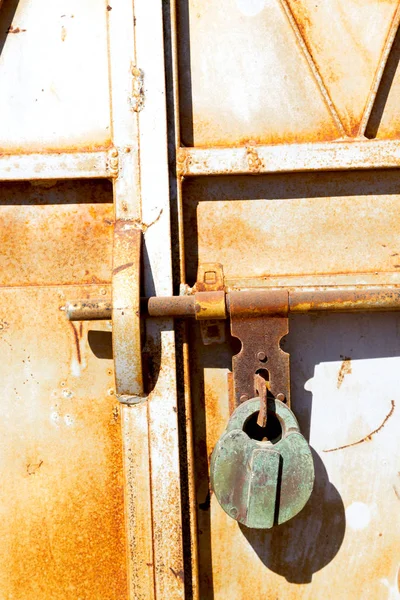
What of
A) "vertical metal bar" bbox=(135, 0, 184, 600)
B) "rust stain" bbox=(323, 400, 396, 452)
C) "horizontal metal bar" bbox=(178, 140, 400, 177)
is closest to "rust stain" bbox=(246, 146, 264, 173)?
"horizontal metal bar" bbox=(178, 140, 400, 177)

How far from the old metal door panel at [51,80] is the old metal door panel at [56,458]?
0.36 meters

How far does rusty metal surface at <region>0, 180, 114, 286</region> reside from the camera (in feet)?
3.98

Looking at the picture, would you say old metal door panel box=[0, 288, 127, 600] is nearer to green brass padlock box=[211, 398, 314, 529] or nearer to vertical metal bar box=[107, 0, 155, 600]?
vertical metal bar box=[107, 0, 155, 600]

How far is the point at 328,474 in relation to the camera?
1.24m

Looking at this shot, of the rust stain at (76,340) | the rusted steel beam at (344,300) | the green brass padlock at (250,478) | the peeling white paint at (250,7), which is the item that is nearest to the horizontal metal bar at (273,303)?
the rusted steel beam at (344,300)

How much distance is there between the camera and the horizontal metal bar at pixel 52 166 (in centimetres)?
116

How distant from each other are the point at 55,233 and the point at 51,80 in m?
0.34

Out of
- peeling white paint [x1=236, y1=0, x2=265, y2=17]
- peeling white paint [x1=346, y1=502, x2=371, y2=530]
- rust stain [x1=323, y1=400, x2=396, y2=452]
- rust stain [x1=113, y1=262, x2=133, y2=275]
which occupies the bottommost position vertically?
peeling white paint [x1=346, y1=502, x2=371, y2=530]

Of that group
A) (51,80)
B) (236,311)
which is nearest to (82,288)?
(236,311)

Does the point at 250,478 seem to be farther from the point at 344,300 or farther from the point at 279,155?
the point at 279,155

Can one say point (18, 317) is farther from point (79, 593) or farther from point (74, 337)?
point (79, 593)

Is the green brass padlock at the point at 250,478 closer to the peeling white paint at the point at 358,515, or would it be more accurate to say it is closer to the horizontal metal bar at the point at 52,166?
the peeling white paint at the point at 358,515

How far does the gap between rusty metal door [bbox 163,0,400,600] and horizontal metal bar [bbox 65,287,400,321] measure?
0.09 meters

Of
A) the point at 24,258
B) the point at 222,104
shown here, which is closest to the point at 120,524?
the point at 24,258
